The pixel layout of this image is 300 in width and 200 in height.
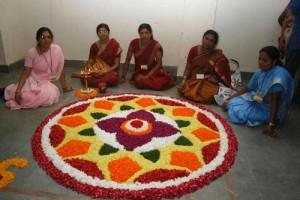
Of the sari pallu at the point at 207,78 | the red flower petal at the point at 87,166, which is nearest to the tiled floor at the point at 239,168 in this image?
the red flower petal at the point at 87,166

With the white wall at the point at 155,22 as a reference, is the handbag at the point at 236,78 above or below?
below

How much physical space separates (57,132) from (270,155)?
2.43 m

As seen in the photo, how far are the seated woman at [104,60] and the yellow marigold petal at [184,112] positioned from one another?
1.43m

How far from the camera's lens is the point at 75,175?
8.68 ft

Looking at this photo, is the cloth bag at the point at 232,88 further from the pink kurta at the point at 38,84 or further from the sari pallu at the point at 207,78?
the pink kurta at the point at 38,84

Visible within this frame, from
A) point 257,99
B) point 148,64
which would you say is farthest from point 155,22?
point 257,99

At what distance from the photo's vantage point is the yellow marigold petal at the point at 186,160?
2.83 metres

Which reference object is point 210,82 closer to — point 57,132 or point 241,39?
point 241,39

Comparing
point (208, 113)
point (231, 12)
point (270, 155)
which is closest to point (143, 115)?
point (208, 113)

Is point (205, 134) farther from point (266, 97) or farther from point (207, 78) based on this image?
point (207, 78)

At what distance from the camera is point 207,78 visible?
15.1ft

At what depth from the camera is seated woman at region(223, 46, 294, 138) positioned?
3.45 metres

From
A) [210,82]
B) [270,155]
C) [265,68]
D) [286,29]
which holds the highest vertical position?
[286,29]

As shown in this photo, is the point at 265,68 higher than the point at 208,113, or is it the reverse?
the point at 265,68
